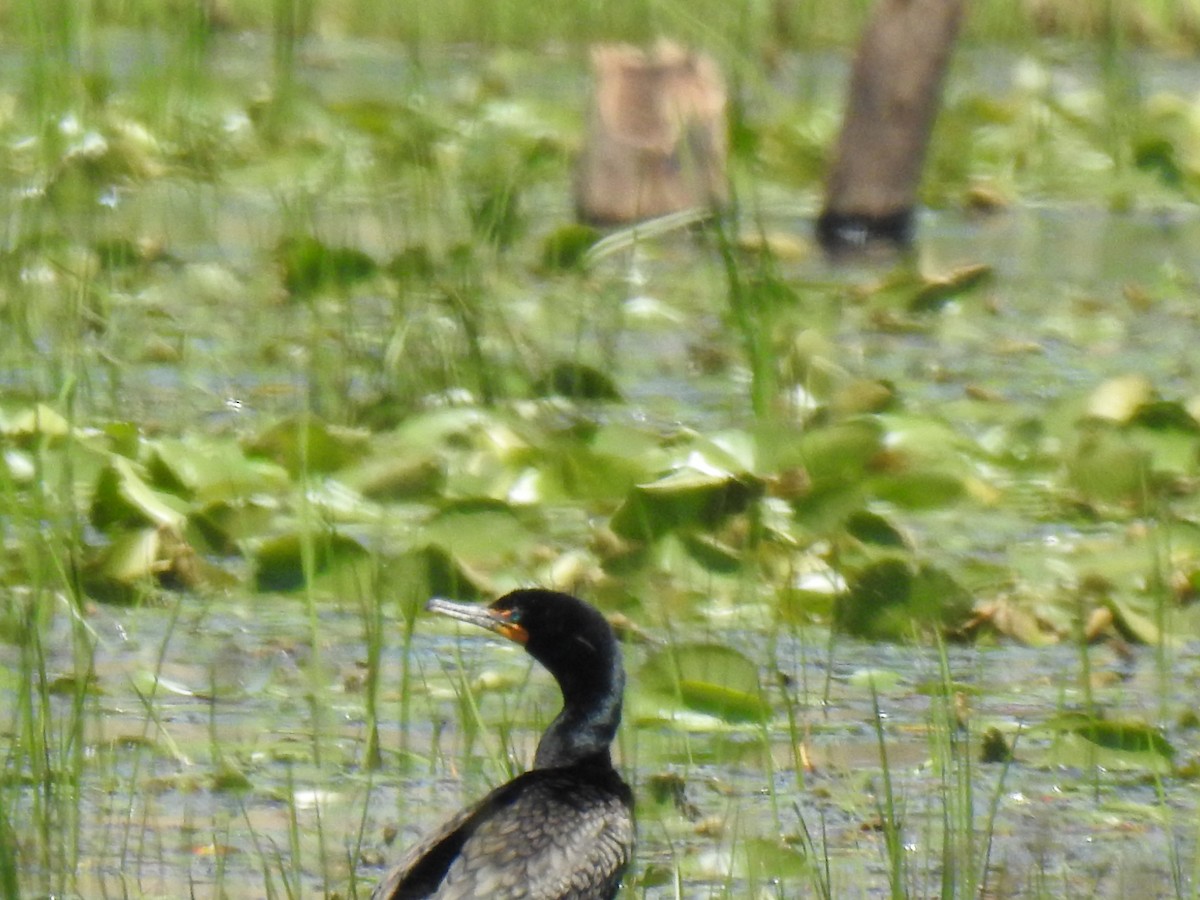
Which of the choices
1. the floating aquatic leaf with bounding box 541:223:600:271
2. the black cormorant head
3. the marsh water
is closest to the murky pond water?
the marsh water

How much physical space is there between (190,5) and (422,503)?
6.86 feet

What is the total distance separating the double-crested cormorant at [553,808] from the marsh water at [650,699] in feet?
0.36

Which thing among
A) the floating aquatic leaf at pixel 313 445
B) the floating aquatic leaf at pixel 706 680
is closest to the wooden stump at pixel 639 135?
the floating aquatic leaf at pixel 313 445

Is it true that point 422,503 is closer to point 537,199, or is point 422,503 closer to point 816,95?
point 537,199

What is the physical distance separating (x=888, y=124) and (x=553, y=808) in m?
5.46

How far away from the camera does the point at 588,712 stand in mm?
3262

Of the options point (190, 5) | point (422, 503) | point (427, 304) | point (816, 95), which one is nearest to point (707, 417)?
point (427, 304)

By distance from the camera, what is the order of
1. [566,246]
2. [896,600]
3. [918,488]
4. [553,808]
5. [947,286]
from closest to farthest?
[553,808], [896,600], [918,488], [947,286], [566,246]

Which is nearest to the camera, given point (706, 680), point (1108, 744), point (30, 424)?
point (1108, 744)

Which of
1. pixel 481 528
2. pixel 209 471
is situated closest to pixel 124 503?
pixel 209 471

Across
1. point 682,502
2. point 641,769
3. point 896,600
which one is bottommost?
point 641,769

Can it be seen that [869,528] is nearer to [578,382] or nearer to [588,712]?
[578,382]

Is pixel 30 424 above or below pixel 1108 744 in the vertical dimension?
above

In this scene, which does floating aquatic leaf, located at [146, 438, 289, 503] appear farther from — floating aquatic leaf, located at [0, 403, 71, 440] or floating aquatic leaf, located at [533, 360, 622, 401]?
floating aquatic leaf, located at [533, 360, 622, 401]
